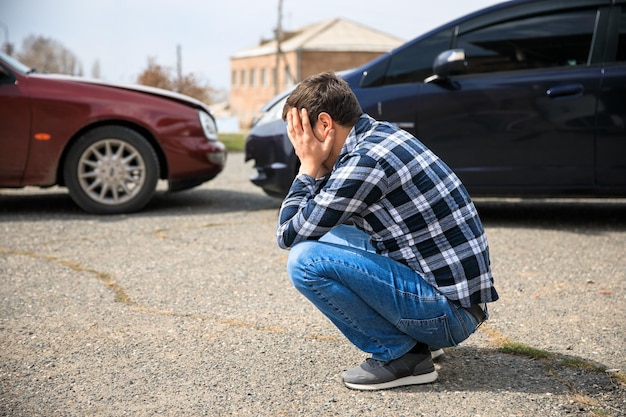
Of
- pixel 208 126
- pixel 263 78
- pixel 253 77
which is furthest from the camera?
pixel 253 77

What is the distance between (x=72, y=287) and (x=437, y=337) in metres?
2.44

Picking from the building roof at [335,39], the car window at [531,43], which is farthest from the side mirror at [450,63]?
the building roof at [335,39]

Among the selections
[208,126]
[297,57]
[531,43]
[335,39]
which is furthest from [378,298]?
[335,39]

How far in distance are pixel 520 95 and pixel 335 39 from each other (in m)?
61.4

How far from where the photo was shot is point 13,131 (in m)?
6.40

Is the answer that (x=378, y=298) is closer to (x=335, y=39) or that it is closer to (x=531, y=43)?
(x=531, y=43)

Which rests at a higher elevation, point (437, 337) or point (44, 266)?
point (437, 337)

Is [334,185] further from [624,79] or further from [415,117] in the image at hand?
[624,79]

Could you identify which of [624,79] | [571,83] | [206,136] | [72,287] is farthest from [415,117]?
[72,287]

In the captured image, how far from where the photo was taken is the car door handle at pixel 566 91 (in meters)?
5.71

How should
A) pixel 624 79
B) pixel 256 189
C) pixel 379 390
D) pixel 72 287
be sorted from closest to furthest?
1. pixel 379 390
2. pixel 72 287
3. pixel 624 79
4. pixel 256 189

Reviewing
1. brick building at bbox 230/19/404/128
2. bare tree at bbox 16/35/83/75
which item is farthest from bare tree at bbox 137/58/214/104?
bare tree at bbox 16/35/83/75

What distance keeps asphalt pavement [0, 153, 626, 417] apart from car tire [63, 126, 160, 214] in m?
0.57

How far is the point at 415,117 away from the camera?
5.95 meters
